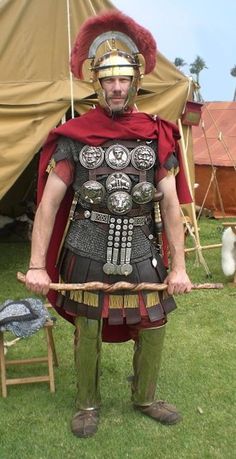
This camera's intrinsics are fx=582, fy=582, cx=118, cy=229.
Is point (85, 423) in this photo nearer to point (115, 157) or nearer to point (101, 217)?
point (101, 217)

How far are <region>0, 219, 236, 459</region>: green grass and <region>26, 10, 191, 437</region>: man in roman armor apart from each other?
143mm

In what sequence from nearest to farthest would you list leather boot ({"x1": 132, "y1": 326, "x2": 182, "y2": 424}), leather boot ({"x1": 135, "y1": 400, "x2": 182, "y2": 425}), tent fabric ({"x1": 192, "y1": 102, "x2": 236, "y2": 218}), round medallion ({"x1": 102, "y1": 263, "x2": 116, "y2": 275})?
1. round medallion ({"x1": 102, "y1": 263, "x2": 116, "y2": 275})
2. leather boot ({"x1": 132, "y1": 326, "x2": 182, "y2": 424})
3. leather boot ({"x1": 135, "y1": 400, "x2": 182, "y2": 425})
4. tent fabric ({"x1": 192, "y1": 102, "x2": 236, "y2": 218})

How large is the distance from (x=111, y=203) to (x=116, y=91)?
0.45 meters

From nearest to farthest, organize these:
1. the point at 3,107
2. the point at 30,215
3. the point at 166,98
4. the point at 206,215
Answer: the point at 3,107, the point at 166,98, the point at 30,215, the point at 206,215

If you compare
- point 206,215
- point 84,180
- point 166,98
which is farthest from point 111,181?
point 206,215

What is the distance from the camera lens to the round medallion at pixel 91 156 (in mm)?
2338

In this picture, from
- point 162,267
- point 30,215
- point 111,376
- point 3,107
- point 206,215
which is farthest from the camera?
point 206,215

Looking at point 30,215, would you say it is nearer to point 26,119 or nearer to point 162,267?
point 26,119

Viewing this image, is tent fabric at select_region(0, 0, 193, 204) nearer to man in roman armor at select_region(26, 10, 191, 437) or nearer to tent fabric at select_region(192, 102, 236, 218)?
man in roman armor at select_region(26, 10, 191, 437)

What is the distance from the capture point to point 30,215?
7.41 meters

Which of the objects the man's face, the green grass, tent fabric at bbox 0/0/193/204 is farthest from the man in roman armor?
tent fabric at bbox 0/0/193/204

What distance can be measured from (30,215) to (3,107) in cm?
322

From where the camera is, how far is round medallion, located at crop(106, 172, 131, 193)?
234cm

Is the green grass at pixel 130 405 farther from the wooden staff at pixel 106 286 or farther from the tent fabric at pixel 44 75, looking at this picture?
the tent fabric at pixel 44 75
